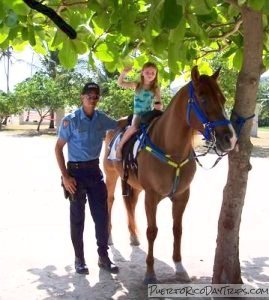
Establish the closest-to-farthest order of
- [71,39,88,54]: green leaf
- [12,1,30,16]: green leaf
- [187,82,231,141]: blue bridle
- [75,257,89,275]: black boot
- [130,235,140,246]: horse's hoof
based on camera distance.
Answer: [12,1,30,16]: green leaf < [71,39,88,54]: green leaf < [187,82,231,141]: blue bridle < [75,257,89,275]: black boot < [130,235,140,246]: horse's hoof

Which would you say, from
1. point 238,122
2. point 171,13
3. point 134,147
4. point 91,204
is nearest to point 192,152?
point 134,147

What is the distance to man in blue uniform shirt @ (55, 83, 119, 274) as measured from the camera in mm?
5164

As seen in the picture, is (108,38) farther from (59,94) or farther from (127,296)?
(59,94)

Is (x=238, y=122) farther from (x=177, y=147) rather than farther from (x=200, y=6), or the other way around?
(x=200, y=6)

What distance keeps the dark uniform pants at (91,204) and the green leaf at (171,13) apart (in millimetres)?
3265

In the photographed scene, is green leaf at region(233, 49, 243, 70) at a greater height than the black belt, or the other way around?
green leaf at region(233, 49, 243, 70)

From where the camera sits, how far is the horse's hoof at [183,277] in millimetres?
5099

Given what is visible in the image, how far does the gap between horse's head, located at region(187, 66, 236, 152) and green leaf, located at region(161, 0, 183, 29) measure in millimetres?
1825

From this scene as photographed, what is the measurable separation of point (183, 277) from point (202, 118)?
6.33 feet

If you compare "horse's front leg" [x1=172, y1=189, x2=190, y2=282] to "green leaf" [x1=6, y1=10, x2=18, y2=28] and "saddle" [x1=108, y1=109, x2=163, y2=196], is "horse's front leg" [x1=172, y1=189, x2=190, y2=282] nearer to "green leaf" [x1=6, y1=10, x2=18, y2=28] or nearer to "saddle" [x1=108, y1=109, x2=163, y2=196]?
"saddle" [x1=108, y1=109, x2=163, y2=196]

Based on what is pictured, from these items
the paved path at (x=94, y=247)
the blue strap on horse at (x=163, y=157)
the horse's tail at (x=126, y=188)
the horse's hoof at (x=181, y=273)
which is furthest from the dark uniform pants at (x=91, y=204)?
the horse's hoof at (x=181, y=273)

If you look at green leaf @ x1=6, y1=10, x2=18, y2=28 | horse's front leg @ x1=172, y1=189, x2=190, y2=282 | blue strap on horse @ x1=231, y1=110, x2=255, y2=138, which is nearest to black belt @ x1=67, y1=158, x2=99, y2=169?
horse's front leg @ x1=172, y1=189, x2=190, y2=282

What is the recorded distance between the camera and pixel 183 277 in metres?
5.11

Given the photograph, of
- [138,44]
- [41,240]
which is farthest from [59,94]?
[138,44]
